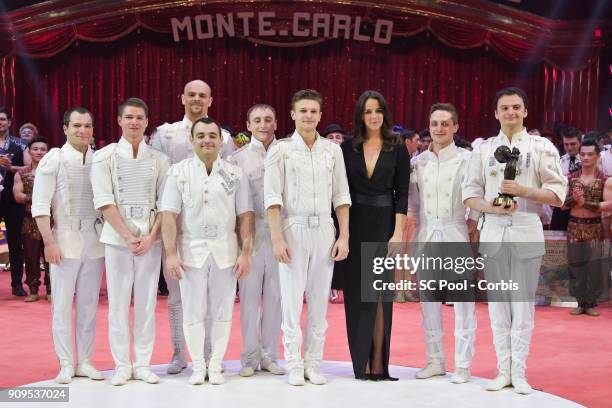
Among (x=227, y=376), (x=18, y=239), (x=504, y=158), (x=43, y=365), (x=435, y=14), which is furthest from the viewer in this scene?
(x=435, y=14)

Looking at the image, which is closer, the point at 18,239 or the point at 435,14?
the point at 18,239

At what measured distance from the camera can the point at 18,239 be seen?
8.02m

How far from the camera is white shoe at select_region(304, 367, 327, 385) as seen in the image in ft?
15.2

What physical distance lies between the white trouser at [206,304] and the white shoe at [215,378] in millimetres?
23

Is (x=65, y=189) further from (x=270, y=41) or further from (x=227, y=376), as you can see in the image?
(x=270, y=41)

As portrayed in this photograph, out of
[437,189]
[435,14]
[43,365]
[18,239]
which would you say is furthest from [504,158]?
[435,14]

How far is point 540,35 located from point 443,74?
1579 mm

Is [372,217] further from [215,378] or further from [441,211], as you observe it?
[215,378]

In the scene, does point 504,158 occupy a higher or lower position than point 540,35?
lower

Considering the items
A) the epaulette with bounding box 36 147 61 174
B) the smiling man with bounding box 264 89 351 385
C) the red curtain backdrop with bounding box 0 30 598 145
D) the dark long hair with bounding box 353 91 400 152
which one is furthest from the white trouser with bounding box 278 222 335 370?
the red curtain backdrop with bounding box 0 30 598 145

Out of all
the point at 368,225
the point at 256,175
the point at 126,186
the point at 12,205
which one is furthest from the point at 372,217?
the point at 12,205

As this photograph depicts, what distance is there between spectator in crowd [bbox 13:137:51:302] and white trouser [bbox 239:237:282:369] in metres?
3.46

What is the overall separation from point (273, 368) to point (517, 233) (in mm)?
1587

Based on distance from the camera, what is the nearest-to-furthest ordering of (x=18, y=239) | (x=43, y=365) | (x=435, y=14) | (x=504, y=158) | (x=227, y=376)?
1. (x=504, y=158)
2. (x=227, y=376)
3. (x=43, y=365)
4. (x=18, y=239)
5. (x=435, y=14)
